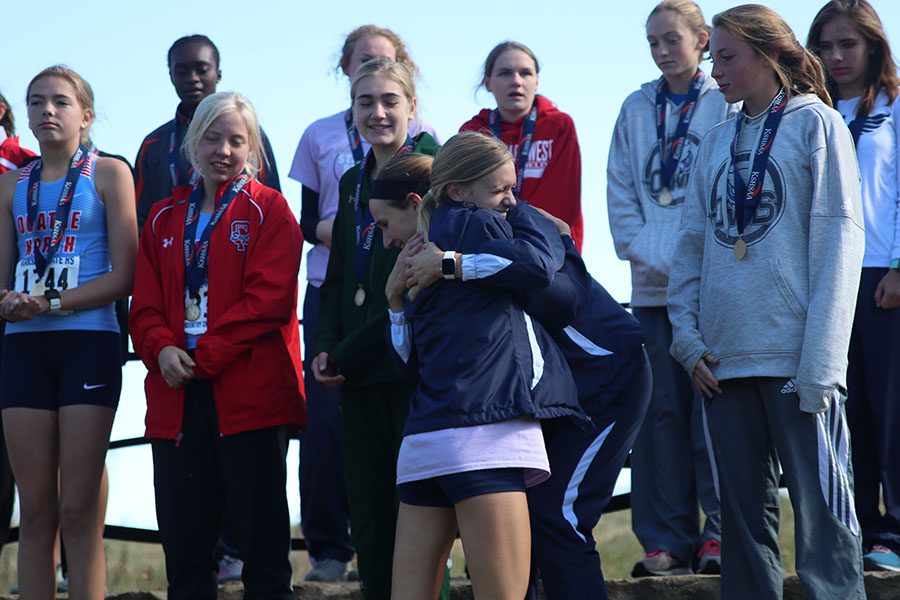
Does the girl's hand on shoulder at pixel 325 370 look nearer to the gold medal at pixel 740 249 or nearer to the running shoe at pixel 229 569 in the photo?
the running shoe at pixel 229 569

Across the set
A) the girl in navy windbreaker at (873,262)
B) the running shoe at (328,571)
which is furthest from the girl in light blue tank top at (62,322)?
the girl in navy windbreaker at (873,262)

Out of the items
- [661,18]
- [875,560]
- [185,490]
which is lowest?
[875,560]

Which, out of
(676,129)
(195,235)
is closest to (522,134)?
(676,129)

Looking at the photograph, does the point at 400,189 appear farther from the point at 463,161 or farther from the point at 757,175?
the point at 757,175

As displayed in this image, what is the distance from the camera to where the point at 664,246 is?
494 cm

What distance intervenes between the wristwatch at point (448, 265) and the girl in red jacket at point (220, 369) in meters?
1.15

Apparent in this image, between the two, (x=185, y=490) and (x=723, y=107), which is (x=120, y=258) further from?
(x=723, y=107)

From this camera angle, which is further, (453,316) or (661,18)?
(661,18)

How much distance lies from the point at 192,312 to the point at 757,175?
6.76 feet

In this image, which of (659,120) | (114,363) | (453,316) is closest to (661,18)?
(659,120)

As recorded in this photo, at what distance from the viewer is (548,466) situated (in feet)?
11.7

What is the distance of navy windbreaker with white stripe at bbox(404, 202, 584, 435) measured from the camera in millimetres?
3443

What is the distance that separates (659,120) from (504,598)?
2.43 metres

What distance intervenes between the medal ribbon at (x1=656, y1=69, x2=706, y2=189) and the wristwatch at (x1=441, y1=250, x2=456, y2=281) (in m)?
1.76
